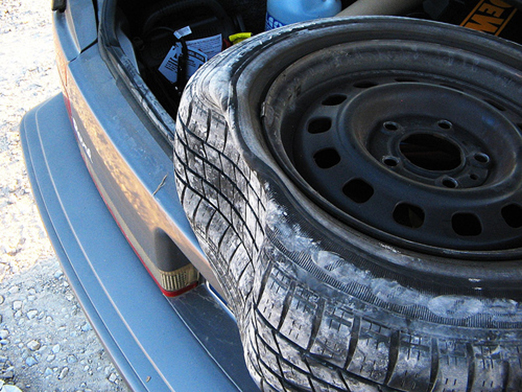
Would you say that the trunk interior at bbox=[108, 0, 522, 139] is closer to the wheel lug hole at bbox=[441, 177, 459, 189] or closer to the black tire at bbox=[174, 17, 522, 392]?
the black tire at bbox=[174, 17, 522, 392]

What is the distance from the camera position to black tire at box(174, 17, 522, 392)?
663 millimetres

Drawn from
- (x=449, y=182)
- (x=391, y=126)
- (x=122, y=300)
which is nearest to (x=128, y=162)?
(x=122, y=300)

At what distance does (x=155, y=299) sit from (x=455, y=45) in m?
1.09

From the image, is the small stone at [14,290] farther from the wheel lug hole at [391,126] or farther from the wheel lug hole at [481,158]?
the wheel lug hole at [481,158]

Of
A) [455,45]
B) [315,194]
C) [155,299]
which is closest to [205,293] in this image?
[155,299]

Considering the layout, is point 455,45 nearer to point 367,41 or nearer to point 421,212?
point 367,41

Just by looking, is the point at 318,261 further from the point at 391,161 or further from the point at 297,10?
the point at 297,10

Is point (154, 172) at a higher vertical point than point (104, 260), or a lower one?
higher

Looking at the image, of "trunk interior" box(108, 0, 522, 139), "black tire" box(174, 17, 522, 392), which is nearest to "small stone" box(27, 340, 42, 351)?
"trunk interior" box(108, 0, 522, 139)

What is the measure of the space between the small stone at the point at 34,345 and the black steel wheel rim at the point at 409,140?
1.56m

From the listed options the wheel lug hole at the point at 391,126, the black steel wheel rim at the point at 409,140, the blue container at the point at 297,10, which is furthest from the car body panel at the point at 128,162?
the blue container at the point at 297,10

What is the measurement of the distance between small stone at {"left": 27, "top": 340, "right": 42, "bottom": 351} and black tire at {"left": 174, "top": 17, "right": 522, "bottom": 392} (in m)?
1.27

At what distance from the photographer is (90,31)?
5.38 feet

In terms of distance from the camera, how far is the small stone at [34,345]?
6.46 ft
